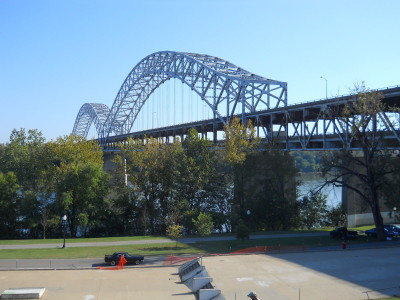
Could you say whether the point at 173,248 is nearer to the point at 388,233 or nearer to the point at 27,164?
the point at 388,233

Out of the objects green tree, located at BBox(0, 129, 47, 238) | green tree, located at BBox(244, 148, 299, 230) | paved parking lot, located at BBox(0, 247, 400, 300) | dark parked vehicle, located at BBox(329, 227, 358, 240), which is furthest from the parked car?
green tree, located at BBox(0, 129, 47, 238)

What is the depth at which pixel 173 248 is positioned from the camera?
30.2 m

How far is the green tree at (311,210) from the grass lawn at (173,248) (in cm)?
972

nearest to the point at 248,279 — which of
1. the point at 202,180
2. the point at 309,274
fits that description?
the point at 309,274

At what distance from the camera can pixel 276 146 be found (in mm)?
44938

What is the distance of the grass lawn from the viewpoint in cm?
2788

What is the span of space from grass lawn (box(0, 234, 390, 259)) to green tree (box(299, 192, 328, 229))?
31.9ft

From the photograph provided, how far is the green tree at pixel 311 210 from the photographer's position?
43438mm

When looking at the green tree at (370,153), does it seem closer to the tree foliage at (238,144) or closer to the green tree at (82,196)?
the tree foliage at (238,144)

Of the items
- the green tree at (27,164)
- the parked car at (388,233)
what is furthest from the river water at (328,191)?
the green tree at (27,164)

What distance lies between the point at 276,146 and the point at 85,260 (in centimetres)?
2557

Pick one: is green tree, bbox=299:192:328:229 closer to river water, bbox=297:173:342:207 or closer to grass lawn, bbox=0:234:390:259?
river water, bbox=297:173:342:207

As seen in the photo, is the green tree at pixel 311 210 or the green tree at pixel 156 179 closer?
the green tree at pixel 156 179

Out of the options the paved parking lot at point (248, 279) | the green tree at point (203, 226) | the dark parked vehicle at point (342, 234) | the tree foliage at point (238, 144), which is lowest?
the paved parking lot at point (248, 279)
